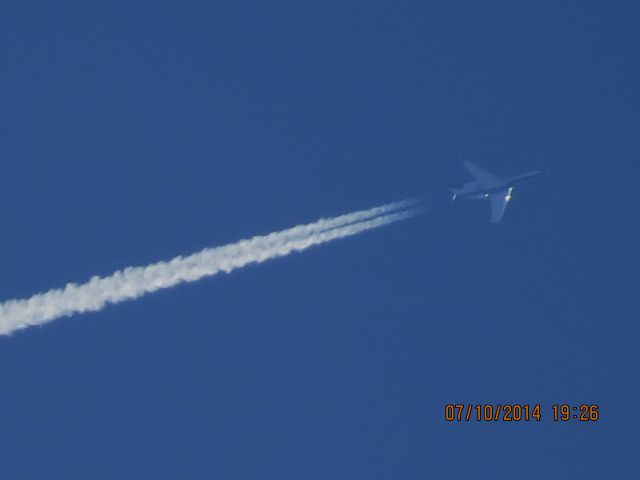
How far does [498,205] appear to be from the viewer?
87812mm

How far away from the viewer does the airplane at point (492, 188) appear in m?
82.8

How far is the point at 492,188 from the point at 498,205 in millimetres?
3786

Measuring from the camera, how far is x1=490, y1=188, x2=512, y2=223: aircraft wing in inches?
3430

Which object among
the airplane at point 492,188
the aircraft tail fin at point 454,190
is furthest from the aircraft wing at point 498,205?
the aircraft tail fin at point 454,190

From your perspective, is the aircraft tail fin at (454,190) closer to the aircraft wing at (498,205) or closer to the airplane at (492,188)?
the airplane at (492,188)

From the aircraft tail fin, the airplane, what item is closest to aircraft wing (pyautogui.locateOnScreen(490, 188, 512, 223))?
the airplane

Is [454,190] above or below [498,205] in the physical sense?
below

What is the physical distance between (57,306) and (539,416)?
31458 millimetres

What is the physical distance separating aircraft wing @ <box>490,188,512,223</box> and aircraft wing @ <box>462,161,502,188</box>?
1.66 meters

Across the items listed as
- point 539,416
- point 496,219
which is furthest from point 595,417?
point 496,219

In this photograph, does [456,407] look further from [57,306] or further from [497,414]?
[57,306]

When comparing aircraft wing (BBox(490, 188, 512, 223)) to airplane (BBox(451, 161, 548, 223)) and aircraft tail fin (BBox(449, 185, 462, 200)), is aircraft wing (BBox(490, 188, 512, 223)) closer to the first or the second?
airplane (BBox(451, 161, 548, 223))

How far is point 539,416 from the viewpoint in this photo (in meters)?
76.3

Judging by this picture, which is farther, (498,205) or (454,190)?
(498,205)
